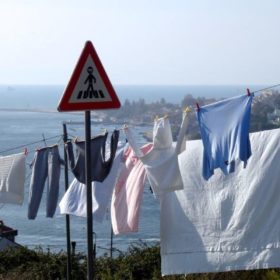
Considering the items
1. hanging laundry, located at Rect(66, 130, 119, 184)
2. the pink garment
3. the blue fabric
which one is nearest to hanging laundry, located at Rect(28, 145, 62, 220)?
hanging laundry, located at Rect(66, 130, 119, 184)

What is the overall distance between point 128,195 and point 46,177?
174cm

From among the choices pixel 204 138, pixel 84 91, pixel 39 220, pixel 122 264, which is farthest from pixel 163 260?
pixel 39 220

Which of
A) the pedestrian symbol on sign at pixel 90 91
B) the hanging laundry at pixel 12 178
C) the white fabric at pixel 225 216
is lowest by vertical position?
the white fabric at pixel 225 216

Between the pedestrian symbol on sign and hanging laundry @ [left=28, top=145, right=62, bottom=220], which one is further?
hanging laundry @ [left=28, top=145, right=62, bottom=220]

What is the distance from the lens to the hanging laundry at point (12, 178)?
8734mm

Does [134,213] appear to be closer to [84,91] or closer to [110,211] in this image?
[110,211]

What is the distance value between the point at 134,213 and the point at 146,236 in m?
24.0

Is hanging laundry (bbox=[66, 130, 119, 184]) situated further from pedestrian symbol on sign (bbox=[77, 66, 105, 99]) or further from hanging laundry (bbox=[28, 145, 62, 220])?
pedestrian symbol on sign (bbox=[77, 66, 105, 99])

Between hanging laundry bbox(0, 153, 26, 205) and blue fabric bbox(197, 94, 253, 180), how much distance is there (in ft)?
10.2

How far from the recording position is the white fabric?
683 cm

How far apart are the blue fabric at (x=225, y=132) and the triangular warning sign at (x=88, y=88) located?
2.01m

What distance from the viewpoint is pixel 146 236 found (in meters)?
31.2

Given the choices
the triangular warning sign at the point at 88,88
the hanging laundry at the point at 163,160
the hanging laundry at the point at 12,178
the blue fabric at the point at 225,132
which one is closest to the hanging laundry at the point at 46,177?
the hanging laundry at the point at 12,178

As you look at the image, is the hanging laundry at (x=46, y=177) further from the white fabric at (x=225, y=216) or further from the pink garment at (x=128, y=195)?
the white fabric at (x=225, y=216)
